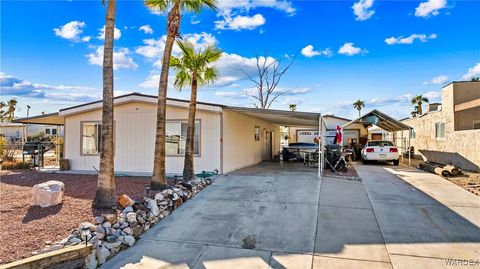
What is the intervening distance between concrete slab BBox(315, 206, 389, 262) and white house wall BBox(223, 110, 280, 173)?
522 cm

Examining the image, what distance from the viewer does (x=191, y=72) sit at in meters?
9.52

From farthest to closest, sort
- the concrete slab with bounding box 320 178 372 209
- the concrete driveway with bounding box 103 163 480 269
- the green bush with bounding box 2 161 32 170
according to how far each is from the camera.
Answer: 1. the green bush with bounding box 2 161 32 170
2. the concrete slab with bounding box 320 178 372 209
3. the concrete driveway with bounding box 103 163 480 269

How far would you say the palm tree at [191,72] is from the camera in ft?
30.0

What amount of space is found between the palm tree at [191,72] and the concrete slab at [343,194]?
404 centimetres

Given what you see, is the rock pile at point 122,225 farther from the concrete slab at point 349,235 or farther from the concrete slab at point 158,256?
the concrete slab at point 349,235

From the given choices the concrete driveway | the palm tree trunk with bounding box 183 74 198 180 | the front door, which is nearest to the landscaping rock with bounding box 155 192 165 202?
the concrete driveway

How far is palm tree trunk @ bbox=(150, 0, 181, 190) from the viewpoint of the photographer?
766cm

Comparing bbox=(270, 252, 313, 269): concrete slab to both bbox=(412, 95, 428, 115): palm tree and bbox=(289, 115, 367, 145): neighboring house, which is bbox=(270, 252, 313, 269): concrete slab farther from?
bbox=(412, 95, 428, 115): palm tree

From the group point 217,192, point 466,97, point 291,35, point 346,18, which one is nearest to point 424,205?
point 217,192

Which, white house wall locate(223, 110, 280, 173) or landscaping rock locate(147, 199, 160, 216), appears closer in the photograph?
landscaping rock locate(147, 199, 160, 216)

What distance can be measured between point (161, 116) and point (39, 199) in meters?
3.20

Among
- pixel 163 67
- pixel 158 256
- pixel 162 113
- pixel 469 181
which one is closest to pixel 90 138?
pixel 162 113

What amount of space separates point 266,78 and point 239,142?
18.4 m

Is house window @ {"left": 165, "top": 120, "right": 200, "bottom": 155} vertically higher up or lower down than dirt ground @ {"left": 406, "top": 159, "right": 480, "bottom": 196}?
higher up
